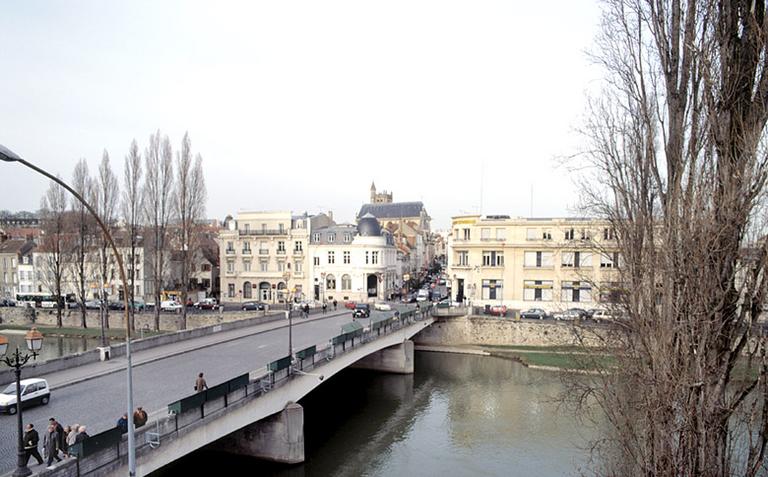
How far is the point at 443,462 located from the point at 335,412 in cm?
966

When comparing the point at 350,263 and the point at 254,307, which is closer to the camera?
the point at 254,307

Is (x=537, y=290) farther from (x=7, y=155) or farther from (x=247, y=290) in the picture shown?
(x=7, y=155)

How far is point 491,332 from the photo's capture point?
50.1 metres

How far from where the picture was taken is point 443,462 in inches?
934

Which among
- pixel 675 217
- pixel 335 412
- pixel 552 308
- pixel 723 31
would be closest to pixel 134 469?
pixel 675 217

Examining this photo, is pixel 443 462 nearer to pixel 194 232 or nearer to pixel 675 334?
pixel 675 334

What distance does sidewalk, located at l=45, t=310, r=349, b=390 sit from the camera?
22531 mm

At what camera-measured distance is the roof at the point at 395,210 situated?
358 feet

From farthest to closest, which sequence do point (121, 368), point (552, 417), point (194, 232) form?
point (194, 232), point (552, 417), point (121, 368)

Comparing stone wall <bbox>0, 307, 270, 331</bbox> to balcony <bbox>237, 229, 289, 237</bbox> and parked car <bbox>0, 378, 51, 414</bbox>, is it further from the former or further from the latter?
parked car <bbox>0, 378, 51, 414</bbox>

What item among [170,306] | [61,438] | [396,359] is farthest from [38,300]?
[61,438]

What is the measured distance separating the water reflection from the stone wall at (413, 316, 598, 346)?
1210 inches

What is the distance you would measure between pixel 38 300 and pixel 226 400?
63.9 metres

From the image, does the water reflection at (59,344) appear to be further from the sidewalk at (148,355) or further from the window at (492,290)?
the window at (492,290)
